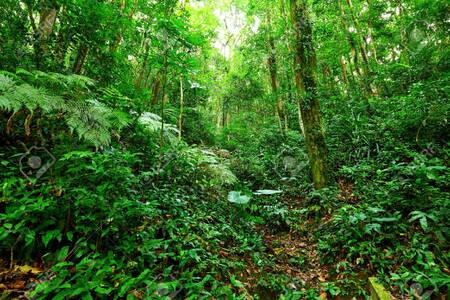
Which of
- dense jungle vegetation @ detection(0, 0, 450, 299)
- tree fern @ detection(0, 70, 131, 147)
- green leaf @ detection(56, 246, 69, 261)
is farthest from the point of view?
tree fern @ detection(0, 70, 131, 147)

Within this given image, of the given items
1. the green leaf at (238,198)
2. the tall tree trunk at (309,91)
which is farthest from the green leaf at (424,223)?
the tall tree trunk at (309,91)

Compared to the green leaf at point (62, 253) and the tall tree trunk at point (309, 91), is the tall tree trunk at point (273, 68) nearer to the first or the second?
the tall tree trunk at point (309, 91)

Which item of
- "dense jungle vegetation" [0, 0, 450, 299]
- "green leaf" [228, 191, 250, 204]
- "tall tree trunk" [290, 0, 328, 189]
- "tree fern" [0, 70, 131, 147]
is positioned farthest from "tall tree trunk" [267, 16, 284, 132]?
"tree fern" [0, 70, 131, 147]

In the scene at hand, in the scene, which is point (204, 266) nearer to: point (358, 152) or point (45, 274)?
point (45, 274)

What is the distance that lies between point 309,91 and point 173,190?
393cm

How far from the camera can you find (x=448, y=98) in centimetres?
564

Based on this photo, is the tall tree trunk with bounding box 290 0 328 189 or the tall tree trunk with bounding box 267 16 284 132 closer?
the tall tree trunk with bounding box 290 0 328 189

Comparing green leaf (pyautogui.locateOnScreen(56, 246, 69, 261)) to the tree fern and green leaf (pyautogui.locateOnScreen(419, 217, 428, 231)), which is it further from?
green leaf (pyautogui.locateOnScreen(419, 217, 428, 231))

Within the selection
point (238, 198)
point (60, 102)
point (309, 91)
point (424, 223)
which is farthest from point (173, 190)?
point (309, 91)

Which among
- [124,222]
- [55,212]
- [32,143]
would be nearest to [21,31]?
[32,143]

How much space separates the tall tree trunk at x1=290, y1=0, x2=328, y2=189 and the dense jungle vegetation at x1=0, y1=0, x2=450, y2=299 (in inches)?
1.0

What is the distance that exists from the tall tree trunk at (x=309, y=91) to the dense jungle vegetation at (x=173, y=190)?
3 cm

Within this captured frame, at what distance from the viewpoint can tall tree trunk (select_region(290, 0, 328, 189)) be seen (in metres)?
5.95

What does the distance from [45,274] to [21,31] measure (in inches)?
142
